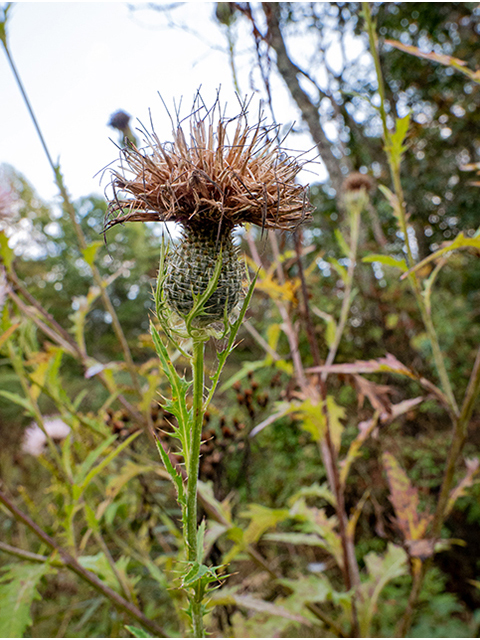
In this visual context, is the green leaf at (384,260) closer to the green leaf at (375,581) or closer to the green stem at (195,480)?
the green stem at (195,480)

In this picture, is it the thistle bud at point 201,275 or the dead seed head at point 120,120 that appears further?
the dead seed head at point 120,120

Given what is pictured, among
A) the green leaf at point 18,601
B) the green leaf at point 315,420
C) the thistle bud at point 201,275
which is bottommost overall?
the green leaf at point 18,601

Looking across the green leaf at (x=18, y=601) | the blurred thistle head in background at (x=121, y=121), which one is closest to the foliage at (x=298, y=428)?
the green leaf at (x=18, y=601)

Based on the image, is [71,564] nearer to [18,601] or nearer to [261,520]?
[18,601]

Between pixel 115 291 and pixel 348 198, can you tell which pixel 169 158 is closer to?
pixel 348 198

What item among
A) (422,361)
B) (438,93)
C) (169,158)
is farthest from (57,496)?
(438,93)

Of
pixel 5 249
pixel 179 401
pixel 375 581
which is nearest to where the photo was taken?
pixel 179 401

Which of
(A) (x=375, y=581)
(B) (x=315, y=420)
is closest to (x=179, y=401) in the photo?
(B) (x=315, y=420)

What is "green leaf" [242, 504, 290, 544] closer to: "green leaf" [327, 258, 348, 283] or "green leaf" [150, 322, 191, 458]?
"green leaf" [150, 322, 191, 458]
